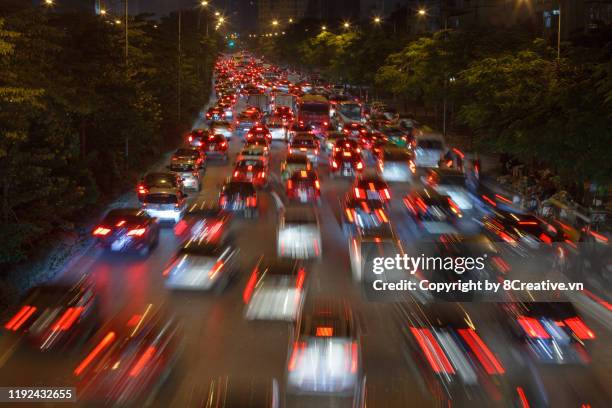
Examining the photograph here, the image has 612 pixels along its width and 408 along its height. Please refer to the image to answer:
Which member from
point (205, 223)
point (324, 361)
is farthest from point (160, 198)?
point (324, 361)

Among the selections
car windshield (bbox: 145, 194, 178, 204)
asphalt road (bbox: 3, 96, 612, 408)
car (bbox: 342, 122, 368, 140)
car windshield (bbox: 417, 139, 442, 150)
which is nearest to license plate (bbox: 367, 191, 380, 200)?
asphalt road (bbox: 3, 96, 612, 408)

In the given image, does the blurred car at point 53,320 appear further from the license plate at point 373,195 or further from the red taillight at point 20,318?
the license plate at point 373,195

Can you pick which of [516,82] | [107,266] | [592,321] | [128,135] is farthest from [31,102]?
[516,82]

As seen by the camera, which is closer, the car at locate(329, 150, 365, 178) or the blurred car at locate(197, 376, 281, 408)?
the blurred car at locate(197, 376, 281, 408)

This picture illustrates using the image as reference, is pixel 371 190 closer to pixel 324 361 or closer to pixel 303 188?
pixel 303 188

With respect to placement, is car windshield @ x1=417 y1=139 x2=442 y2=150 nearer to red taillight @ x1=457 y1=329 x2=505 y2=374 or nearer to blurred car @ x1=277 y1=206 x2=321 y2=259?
blurred car @ x1=277 y1=206 x2=321 y2=259

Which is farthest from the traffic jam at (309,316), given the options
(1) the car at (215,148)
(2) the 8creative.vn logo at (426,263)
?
(1) the car at (215,148)
